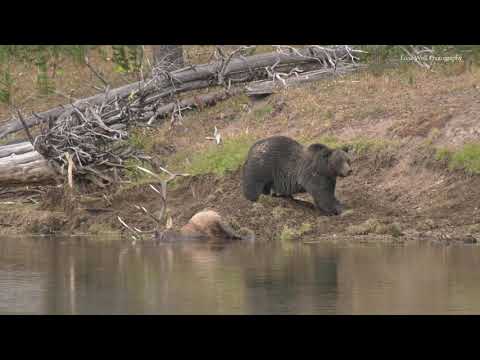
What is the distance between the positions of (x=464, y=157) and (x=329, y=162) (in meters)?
2.07

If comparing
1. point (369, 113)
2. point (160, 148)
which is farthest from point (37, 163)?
point (369, 113)

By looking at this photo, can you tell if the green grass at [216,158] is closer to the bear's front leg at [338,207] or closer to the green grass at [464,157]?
the bear's front leg at [338,207]

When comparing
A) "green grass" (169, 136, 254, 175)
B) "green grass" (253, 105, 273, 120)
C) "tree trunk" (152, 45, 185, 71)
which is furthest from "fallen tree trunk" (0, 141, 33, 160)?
"tree trunk" (152, 45, 185, 71)

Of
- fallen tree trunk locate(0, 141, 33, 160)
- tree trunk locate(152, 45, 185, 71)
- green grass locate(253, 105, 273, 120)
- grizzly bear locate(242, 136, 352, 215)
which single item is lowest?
grizzly bear locate(242, 136, 352, 215)

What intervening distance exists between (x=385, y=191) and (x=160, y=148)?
5.77 m

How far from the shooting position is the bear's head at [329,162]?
49.6ft

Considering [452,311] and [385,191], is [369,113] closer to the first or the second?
[385,191]

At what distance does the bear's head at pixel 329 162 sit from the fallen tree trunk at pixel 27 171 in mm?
4531

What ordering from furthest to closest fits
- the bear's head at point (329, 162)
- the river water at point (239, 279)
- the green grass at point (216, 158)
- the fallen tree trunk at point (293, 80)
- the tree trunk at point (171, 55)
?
1. the tree trunk at point (171, 55)
2. the fallen tree trunk at point (293, 80)
3. the green grass at point (216, 158)
4. the bear's head at point (329, 162)
5. the river water at point (239, 279)

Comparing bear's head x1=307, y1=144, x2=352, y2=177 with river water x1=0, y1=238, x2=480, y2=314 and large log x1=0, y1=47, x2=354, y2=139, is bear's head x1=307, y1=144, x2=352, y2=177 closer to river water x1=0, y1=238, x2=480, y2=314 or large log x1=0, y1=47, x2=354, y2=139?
river water x1=0, y1=238, x2=480, y2=314

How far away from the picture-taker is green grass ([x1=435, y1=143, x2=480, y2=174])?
15321 mm

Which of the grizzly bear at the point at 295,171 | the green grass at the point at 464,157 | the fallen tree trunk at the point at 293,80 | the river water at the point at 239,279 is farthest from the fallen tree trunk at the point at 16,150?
the green grass at the point at 464,157

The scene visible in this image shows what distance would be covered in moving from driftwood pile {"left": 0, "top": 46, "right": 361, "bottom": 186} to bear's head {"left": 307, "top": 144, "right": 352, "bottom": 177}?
12.1ft
